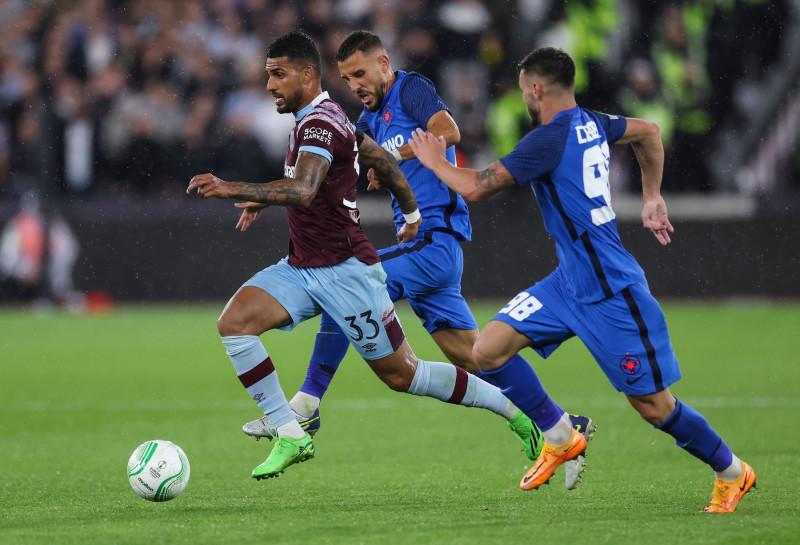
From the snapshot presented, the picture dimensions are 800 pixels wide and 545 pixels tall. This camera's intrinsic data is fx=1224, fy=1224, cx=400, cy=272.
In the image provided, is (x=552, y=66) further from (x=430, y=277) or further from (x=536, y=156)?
(x=430, y=277)

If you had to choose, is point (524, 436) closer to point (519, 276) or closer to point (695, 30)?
point (519, 276)

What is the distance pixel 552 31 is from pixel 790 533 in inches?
497

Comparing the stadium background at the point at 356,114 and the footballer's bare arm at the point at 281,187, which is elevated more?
the footballer's bare arm at the point at 281,187

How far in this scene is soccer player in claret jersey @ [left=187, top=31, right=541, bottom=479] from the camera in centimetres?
587

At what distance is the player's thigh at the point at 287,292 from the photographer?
5941 millimetres

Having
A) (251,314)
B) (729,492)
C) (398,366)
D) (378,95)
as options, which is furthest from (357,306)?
(729,492)

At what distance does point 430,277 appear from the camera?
6.66 metres

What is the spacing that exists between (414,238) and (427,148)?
3.54 ft

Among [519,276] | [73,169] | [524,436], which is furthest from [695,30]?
[524,436]

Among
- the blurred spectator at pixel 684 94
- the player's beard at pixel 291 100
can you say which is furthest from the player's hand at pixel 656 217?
the blurred spectator at pixel 684 94

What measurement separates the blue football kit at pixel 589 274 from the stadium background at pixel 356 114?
35.4 ft

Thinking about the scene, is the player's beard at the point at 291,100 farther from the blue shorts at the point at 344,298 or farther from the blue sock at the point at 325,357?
the blue sock at the point at 325,357

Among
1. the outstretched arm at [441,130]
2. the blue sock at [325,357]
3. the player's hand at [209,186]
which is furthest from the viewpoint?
the blue sock at [325,357]

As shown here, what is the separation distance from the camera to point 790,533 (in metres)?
4.73
